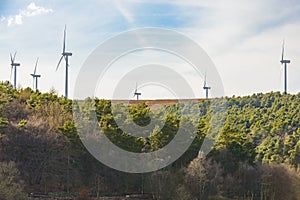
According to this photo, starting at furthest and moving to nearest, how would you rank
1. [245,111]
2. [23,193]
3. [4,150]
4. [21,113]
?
[245,111], [21,113], [4,150], [23,193]

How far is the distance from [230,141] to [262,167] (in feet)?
13.2

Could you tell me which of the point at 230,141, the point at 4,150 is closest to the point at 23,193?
the point at 4,150

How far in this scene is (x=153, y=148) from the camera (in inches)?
1929

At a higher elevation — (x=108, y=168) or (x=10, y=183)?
(x=108, y=168)

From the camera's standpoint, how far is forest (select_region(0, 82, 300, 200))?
146 ft

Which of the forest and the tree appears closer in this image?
the tree

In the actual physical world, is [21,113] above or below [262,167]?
above

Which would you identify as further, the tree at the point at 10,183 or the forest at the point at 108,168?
the forest at the point at 108,168

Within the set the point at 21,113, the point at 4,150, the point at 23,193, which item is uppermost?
the point at 21,113

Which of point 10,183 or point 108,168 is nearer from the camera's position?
point 10,183

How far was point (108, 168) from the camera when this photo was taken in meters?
47.7

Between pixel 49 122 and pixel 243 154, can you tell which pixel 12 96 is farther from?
pixel 243 154

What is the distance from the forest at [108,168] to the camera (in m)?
44.5

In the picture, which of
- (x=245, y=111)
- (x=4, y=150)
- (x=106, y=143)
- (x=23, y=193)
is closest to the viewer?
(x=23, y=193)
